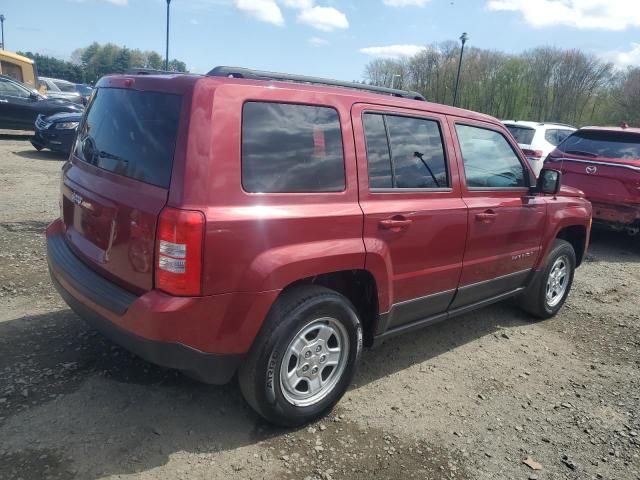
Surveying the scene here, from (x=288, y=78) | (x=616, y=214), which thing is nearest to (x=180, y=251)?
(x=288, y=78)

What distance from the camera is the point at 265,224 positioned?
2537 mm

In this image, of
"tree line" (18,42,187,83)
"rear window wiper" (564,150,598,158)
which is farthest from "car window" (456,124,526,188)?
"tree line" (18,42,187,83)

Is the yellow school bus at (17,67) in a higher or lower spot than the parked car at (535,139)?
higher

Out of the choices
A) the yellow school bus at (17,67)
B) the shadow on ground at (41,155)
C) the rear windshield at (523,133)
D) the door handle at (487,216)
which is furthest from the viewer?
the yellow school bus at (17,67)

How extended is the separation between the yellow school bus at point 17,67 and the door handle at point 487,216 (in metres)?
18.1

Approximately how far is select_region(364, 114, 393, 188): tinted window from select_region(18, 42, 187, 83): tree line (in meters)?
75.7

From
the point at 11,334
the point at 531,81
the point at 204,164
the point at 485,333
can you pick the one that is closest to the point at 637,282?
the point at 485,333

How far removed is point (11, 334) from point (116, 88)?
6.40 ft

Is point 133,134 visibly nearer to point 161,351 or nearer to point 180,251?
point 180,251

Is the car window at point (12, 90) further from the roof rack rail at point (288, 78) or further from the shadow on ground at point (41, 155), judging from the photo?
the roof rack rail at point (288, 78)

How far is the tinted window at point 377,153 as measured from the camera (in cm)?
310

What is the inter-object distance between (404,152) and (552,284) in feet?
8.48

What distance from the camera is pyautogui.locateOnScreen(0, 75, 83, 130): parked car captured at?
13641mm

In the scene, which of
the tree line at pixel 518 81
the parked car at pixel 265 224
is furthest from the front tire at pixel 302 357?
the tree line at pixel 518 81
